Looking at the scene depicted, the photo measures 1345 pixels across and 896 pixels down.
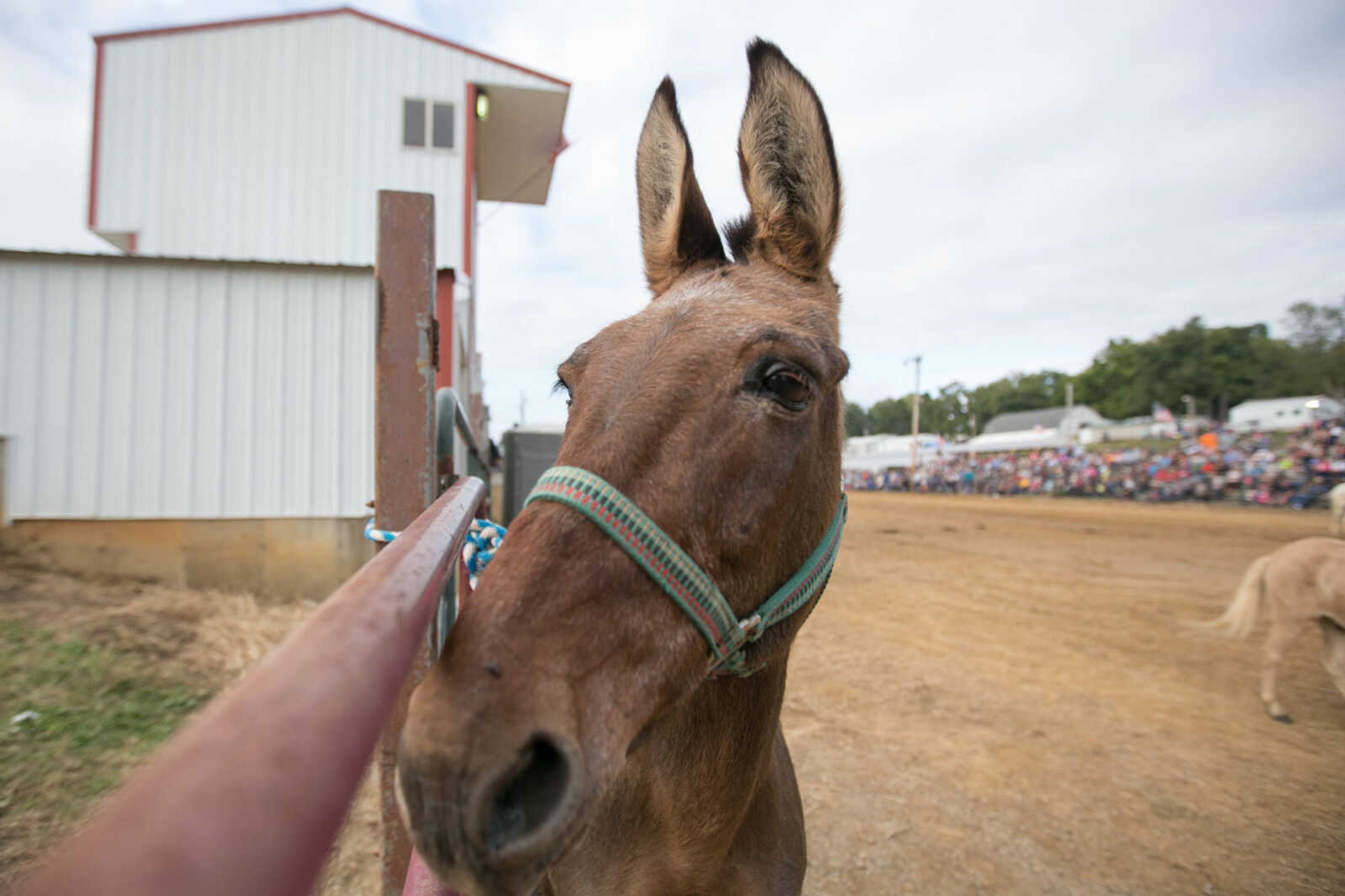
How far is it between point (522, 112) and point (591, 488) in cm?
1544

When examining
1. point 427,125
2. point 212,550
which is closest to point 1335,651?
point 212,550

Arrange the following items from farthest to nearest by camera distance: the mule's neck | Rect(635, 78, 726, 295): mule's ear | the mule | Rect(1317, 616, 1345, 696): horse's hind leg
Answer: the mule → Rect(1317, 616, 1345, 696): horse's hind leg → Rect(635, 78, 726, 295): mule's ear → the mule's neck

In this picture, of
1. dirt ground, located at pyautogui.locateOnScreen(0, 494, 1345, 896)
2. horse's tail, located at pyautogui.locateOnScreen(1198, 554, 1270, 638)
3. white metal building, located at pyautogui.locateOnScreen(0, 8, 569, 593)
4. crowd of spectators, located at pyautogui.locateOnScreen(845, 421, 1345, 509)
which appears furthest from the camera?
crowd of spectators, located at pyautogui.locateOnScreen(845, 421, 1345, 509)

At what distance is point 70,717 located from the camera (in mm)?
3842

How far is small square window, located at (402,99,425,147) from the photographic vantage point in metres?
12.5

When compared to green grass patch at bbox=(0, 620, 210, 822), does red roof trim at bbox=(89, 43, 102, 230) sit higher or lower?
higher

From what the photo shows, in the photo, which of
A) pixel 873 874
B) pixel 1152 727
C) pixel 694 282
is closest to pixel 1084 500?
pixel 1152 727

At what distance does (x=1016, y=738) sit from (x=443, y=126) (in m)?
13.8

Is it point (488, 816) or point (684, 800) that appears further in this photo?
point (684, 800)

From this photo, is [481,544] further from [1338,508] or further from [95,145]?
[1338,508]

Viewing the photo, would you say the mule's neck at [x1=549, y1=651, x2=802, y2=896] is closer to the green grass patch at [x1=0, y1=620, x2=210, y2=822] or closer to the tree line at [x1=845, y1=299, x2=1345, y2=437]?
the green grass patch at [x1=0, y1=620, x2=210, y2=822]

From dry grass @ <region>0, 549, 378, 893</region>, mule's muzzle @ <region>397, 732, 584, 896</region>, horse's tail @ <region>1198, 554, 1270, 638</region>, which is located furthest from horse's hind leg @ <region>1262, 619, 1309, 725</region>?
mule's muzzle @ <region>397, 732, 584, 896</region>

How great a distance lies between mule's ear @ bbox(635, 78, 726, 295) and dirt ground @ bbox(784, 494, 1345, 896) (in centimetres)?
345

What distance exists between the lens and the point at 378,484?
1.91 m
